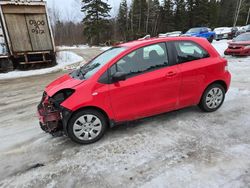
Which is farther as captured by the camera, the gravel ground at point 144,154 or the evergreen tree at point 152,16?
the evergreen tree at point 152,16

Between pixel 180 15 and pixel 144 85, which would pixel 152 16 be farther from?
pixel 144 85

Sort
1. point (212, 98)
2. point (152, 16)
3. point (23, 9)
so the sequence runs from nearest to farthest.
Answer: point (212, 98), point (23, 9), point (152, 16)

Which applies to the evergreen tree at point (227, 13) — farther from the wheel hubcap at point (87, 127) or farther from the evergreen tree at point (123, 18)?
the wheel hubcap at point (87, 127)

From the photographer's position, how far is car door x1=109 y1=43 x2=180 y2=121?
12.4 feet

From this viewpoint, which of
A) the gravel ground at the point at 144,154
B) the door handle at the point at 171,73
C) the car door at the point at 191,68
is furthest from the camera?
the car door at the point at 191,68

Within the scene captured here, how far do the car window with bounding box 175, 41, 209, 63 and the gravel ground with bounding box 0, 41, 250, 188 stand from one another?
1214 mm

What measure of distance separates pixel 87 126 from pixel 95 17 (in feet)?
126

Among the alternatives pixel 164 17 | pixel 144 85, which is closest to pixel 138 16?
pixel 164 17

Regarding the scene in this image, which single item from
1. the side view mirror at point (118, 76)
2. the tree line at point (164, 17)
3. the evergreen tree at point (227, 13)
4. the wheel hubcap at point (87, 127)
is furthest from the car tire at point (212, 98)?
the evergreen tree at point (227, 13)

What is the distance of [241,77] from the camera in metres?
7.62

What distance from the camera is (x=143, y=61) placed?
398cm

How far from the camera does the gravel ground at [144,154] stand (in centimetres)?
284

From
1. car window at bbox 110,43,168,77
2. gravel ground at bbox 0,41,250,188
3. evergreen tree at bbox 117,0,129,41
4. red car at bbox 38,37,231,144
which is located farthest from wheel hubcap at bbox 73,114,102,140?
evergreen tree at bbox 117,0,129,41

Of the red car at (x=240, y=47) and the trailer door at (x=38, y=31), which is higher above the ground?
the trailer door at (x=38, y=31)
